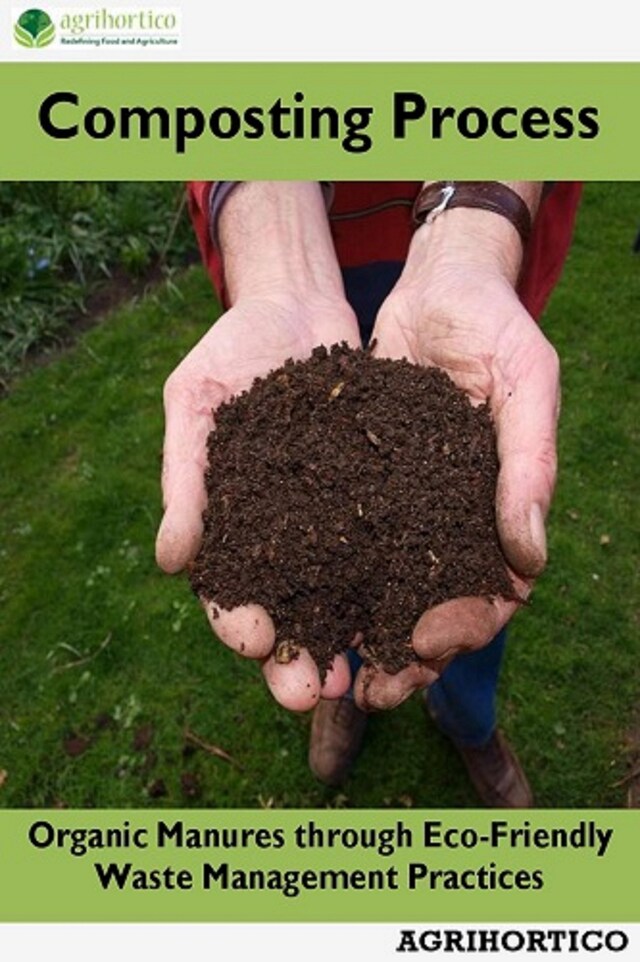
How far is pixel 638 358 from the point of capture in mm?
4078

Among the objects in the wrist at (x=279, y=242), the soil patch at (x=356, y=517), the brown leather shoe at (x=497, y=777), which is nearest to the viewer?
the soil patch at (x=356, y=517)

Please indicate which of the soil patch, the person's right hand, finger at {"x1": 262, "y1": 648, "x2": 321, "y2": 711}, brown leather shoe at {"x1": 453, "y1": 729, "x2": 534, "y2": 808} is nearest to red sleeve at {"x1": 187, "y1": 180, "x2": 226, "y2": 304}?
the person's right hand

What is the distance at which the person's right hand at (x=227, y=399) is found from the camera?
1.86m

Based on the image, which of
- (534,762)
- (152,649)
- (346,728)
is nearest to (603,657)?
(534,762)

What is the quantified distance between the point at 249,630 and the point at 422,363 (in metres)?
0.78

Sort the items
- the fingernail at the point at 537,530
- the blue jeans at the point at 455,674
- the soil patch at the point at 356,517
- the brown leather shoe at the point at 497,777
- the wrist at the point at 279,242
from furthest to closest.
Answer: the brown leather shoe at the point at 497,777 < the blue jeans at the point at 455,674 < the wrist at the point at 279,242 < the soil patch at the point at 356,517 < the fingernail at the point at 537,530

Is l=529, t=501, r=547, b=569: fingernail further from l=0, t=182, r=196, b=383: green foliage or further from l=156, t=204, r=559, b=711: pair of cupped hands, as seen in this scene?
l=0, t=182, r=196, b=383: green foliage

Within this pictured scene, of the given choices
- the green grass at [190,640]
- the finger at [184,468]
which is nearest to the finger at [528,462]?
the finger at [184,468]

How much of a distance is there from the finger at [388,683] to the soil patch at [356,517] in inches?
1.3

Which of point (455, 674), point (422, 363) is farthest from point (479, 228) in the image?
point (455, 674)

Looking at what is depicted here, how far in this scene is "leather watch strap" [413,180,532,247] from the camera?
2.19 m

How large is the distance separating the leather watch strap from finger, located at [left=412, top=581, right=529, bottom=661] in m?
0.96

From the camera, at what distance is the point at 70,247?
4828 mm
